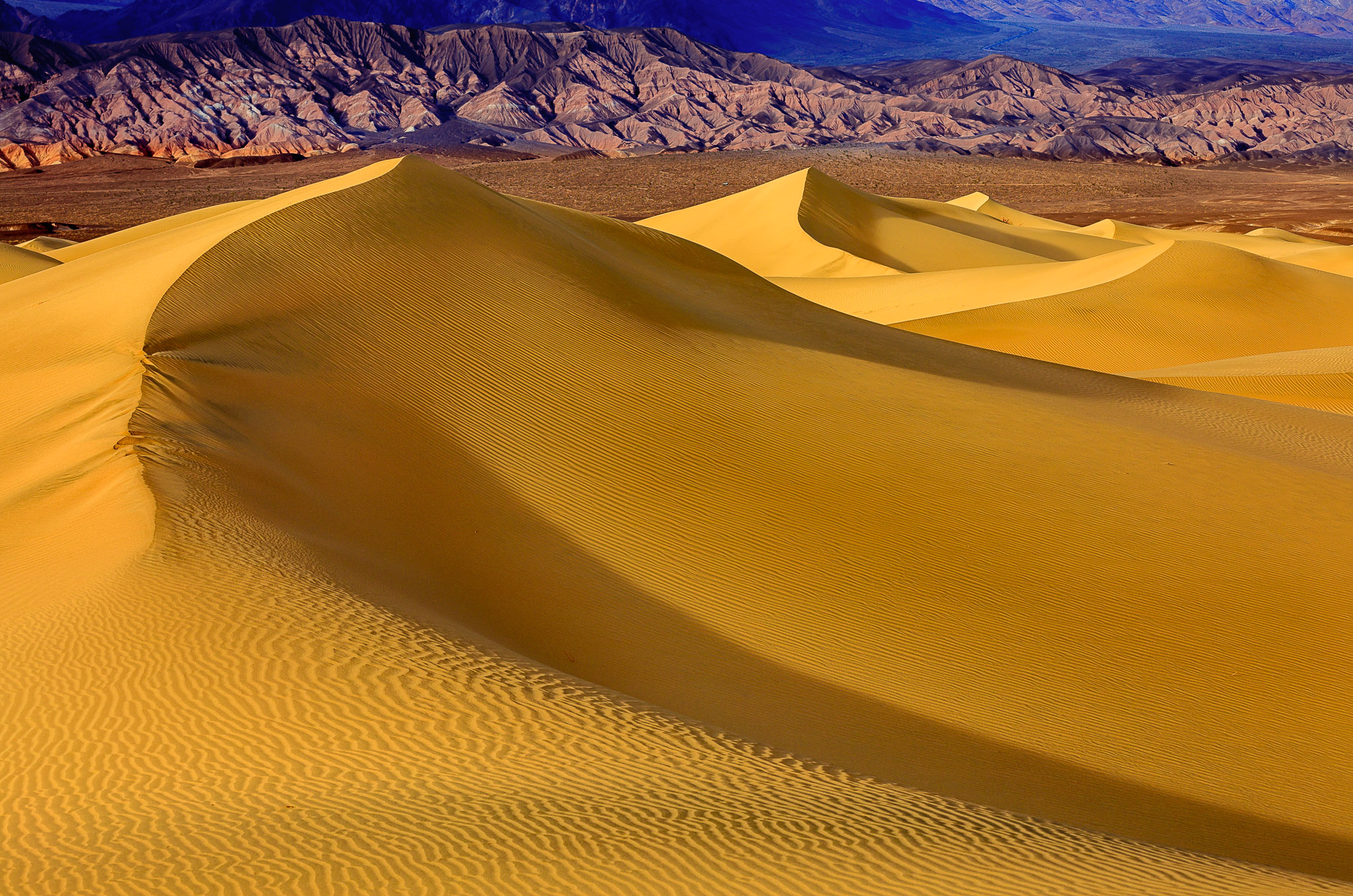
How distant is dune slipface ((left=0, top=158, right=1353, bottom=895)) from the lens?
12.5 ft

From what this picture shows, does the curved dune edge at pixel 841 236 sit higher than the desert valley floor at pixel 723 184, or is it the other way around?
the curved dune edge at pixel 841 236

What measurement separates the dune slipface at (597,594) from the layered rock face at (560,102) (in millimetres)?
71561

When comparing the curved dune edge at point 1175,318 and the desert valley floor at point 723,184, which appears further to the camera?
the desert valley floor at point 723,184

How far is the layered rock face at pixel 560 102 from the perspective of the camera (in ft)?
258

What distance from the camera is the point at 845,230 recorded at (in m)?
31.3

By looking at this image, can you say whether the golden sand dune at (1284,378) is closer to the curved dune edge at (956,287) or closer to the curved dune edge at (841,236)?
the curved dune edge at (956,287)

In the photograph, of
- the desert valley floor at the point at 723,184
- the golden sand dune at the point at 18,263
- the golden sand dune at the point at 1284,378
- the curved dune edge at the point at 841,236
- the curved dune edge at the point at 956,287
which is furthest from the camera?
the desert valley floor at the point at 723,184

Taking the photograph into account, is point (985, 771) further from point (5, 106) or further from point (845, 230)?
point (5, 106)

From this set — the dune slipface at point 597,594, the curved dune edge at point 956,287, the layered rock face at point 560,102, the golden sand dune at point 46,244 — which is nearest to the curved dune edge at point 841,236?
the curved dune edge at point 956,287

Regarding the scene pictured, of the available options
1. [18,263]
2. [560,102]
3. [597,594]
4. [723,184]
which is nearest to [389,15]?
[560,102]

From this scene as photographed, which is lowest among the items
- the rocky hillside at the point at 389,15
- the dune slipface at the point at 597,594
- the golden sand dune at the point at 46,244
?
the golden sand dune at the point at 46,244

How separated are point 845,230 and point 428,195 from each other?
20.6 meters

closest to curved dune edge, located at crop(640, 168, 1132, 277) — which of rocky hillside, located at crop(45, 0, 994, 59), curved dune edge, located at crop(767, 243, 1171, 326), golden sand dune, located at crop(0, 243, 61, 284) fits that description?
curved dune edge, located at crop(767, 243, 1171, 326)

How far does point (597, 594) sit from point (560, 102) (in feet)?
312
